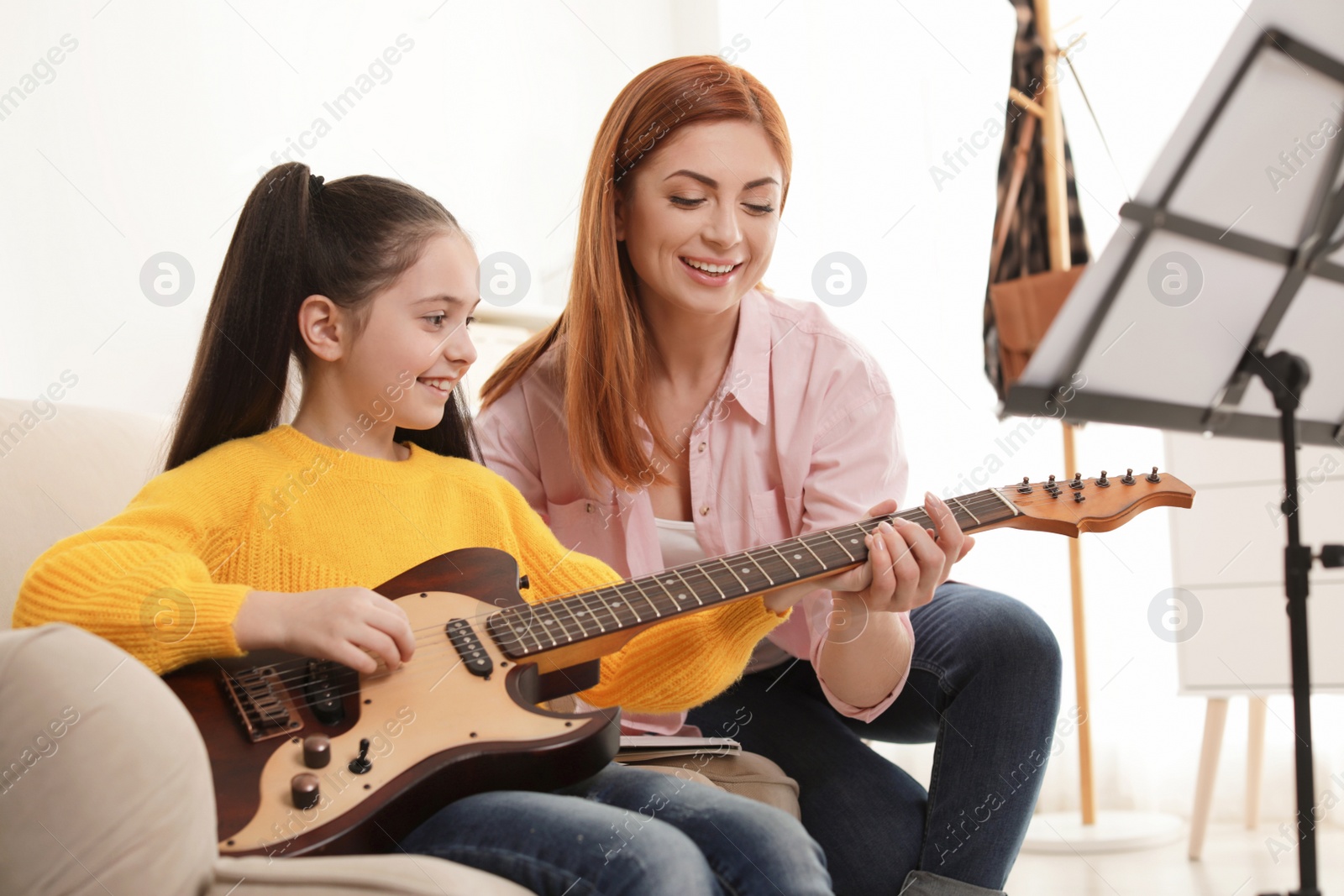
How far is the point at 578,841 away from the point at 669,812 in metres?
0.14

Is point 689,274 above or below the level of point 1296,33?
below

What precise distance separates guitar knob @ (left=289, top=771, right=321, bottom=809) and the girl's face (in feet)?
1.41

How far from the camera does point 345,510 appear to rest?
1001mm

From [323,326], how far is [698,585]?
49 cm

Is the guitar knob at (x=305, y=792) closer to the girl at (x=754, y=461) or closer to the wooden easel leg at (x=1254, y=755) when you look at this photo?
the girl at (x=754, y=461)

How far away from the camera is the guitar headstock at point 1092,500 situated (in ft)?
3.41

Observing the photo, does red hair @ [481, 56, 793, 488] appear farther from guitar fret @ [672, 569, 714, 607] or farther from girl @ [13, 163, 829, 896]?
guitar fret @ [672, 569, 714, 607]

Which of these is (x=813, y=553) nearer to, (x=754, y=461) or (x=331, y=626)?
(x=754, y=461)

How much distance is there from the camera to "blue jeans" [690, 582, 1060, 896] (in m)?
1.05

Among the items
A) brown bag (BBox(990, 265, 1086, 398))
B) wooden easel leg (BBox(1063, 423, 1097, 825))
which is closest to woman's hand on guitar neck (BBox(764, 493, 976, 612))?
brown bag (BBox(990, 265, 1086, 398))

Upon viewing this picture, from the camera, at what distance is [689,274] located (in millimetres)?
1258

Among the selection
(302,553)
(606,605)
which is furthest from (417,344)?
(606,605)

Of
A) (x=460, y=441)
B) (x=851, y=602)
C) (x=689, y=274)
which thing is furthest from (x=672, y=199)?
(x=851, y=602)

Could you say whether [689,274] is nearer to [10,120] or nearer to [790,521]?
[790,521]
